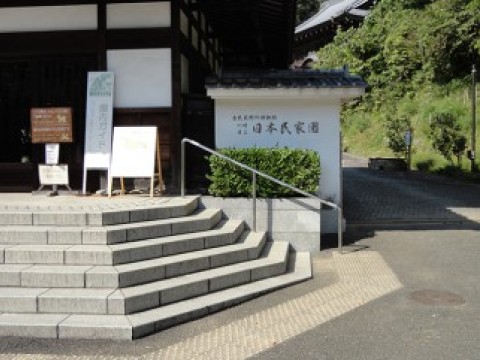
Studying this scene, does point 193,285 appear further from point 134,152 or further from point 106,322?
point 134,152

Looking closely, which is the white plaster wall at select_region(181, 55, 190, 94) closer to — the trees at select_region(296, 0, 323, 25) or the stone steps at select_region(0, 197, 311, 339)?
the stone steps at select_region(0, 197, 311, 339)

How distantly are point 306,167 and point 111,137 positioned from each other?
3645 millimetres

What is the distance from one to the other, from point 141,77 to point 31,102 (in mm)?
2235

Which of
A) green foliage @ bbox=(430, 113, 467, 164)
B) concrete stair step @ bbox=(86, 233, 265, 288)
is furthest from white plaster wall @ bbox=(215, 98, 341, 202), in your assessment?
green foliage @ bbox=(430, 113, 467, 164)

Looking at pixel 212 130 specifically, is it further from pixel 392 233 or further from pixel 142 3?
pixel 392 233

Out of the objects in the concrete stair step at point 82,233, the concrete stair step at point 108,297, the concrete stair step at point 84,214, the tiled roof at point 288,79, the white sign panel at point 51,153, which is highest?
the tiled roof at point 288,79

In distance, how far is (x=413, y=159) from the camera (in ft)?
72.5

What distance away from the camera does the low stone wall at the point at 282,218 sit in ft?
29.4

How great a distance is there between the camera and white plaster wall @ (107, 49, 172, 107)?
9.91 metres

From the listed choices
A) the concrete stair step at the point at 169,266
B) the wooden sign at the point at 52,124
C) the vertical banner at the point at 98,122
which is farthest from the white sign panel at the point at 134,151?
the concrete stair step at the point at 169,266

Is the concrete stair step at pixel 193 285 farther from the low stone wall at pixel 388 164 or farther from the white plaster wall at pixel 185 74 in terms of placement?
the low stone wall at pixel 388 164

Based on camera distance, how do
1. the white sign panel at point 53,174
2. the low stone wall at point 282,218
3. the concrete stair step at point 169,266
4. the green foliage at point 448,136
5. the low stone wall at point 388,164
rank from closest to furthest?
the concrete stair step at point 169,266 → the low stone wall at point 282,218 → the white sign panel at point 53,174 → the green foliage at point 448,136 → the low stone wall at point 388,164

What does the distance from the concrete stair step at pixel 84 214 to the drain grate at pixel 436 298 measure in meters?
3.53

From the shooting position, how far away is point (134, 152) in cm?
934
